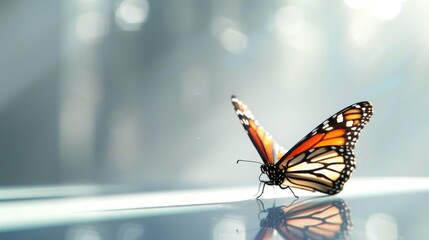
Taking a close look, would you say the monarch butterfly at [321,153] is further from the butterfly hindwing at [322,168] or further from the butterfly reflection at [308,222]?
the butterfly reflection at [308,222]

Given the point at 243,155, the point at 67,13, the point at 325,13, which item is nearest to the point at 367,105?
the point at 243,155

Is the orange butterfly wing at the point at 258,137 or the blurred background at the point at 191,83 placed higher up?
the blurred background at the point at 191,83

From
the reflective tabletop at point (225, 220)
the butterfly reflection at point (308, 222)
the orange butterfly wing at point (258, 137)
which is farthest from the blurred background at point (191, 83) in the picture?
the butterfly reflection at point (308, 222)

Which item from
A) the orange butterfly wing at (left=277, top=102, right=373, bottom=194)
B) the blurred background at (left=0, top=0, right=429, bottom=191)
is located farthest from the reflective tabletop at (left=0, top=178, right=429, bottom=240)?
the blurred background at (left=0, top=0, right=429, bottom=191)

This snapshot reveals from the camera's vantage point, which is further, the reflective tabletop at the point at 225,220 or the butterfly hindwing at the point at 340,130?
the butterfly hindwing at the point at 340,130

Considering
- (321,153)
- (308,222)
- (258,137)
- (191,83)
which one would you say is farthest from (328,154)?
(191,83)

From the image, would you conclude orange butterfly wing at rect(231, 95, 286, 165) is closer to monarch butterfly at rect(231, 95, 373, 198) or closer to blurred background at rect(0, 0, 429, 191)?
monarch butterfly at rect(231, 95, 373, 198)

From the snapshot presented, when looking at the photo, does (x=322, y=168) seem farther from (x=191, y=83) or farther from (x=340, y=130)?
(x=191, y=83)

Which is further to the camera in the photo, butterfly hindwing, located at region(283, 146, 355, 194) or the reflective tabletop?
butterfly hindwing, located at region(283, 146, 355, 194)
